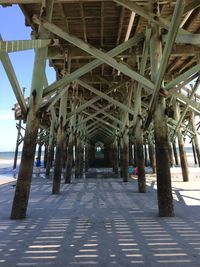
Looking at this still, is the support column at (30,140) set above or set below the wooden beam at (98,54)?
below

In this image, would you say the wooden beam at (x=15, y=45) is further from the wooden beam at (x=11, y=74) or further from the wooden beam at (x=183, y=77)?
the wooden beam at (x=183, y=77)

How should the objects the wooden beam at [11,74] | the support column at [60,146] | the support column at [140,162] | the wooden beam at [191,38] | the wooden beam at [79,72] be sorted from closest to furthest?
the wooden beam at [11,74] → the wooden beam at [191,38] → the wooden beam at [79,72] → the support column at [140,162] → the support column at [60,146]

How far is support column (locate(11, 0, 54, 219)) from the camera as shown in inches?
228

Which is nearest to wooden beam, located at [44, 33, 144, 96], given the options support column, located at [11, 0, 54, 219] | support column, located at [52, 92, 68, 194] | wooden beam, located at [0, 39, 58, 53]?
support column, located at [11, 0, 54, 219]

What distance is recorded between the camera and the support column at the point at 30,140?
5785mm

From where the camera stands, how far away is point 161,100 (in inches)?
237

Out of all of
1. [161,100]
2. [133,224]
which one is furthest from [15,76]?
[133,224]

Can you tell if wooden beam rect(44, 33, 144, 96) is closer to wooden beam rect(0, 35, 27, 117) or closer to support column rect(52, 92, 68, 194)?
wooden beam rect(0, 35, 27, 117)

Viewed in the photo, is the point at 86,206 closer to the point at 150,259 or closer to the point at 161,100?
the point at 161,100

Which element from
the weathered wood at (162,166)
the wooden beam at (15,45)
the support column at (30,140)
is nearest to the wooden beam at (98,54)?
the support column at (30,140)

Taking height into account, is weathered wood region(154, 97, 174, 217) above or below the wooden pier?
below

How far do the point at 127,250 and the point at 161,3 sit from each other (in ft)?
17.9

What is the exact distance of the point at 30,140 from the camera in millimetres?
5988

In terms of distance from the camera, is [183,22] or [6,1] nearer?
[6,1]
